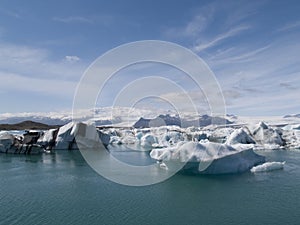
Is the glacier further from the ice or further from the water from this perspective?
the water

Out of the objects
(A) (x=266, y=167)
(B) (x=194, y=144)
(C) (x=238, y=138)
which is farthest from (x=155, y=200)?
(C) (x=238, y=138)

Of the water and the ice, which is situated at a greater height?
the ice

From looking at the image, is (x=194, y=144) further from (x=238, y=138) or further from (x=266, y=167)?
(x=238, y=138)

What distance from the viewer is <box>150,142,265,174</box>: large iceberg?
48.7 ft

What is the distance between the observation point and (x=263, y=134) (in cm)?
3159

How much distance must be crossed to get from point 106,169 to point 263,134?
20485 mm

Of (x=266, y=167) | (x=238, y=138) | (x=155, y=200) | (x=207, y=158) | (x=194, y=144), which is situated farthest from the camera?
(x=238, y=138)

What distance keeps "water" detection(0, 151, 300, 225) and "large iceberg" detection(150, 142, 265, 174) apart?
582 millimetres

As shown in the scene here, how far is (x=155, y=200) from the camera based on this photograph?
11.0 meters

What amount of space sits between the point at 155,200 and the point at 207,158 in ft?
15.6

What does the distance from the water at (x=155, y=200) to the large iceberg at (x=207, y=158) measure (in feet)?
1.91

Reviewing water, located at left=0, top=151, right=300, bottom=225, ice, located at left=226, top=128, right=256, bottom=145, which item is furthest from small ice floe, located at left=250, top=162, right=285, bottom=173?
ice, located at left=226, top=128, right=256, bottom=145

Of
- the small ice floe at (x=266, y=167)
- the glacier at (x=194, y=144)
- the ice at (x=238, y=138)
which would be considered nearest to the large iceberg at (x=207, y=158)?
the glacier at (x=194, y=144)

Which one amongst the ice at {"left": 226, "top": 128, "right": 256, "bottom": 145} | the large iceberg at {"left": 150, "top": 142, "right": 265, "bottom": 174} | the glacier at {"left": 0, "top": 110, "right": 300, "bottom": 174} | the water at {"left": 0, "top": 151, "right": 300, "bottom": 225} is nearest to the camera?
the water at {"left": 0, "top": 151, "right": 300, "bottom": 225}
